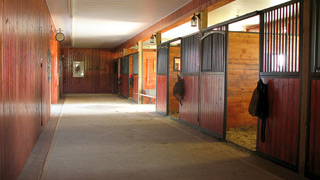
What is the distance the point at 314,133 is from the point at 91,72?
54.5 ft

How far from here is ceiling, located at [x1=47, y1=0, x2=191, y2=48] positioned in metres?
7.06

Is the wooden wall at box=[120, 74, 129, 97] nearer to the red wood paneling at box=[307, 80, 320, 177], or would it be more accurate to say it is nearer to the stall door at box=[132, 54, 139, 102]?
the stall door at box=[132, 54, 139, 102]

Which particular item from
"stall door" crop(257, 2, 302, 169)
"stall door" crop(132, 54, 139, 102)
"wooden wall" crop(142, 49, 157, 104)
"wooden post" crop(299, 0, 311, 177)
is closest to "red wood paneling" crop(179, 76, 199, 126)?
"stall door" crop(257, 2, 302, 169)

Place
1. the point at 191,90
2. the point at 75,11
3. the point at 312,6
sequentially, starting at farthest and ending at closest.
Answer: the point at 75,11, the point at 191,90, the point at 312,6

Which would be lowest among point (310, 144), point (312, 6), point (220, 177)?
point (220, 177)

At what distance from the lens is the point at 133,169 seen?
12.3 ft

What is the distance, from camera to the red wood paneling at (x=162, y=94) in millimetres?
8742

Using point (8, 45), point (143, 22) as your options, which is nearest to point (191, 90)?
point (143, 22)

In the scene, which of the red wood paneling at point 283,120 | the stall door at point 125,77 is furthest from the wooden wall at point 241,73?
the stall door at point 125,77

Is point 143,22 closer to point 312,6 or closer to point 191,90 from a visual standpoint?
point 191,90

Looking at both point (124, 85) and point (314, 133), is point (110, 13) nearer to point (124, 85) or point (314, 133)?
point (314, 133)

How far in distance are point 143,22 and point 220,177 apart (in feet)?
22.4

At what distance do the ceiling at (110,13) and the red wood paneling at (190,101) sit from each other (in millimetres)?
1812

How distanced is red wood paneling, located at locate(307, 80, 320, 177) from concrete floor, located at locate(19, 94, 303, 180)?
253 mm
